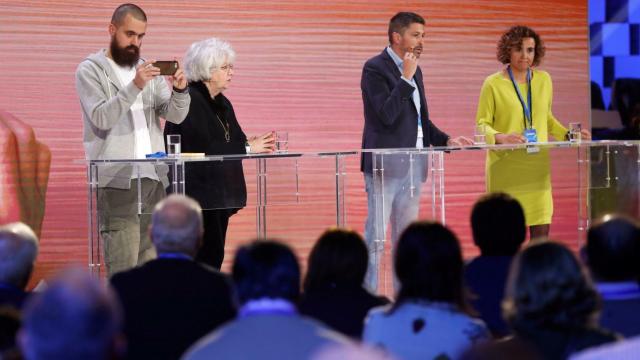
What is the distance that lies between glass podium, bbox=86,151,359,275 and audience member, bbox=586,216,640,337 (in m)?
2.68

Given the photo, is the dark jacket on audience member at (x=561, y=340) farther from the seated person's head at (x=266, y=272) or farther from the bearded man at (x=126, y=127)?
the bearded man at (x=126, y=127)

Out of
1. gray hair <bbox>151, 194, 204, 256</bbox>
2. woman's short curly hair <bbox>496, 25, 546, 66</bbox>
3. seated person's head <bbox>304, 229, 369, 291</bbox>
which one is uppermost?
woman's short curly hair <bbox>496, 25, 546, 66</bbox>

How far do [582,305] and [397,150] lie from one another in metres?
3.08

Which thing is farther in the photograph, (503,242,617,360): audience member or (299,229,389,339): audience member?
(299,229,389,339): audience member

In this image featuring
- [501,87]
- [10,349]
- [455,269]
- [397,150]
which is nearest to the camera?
[10,349]

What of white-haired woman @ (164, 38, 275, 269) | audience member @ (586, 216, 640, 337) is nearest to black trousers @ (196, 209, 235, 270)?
white-haired woman @ (164, 38, 275, 269)

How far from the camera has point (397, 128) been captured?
608cm

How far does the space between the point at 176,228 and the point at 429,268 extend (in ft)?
2.95

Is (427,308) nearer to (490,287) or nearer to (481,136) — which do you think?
(490,287)

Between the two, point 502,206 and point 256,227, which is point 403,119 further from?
point 502,206

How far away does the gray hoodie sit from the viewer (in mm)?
5461

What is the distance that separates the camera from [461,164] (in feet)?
19.4

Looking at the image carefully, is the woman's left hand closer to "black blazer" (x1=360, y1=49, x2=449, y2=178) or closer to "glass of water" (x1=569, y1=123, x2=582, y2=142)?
"black blazer" (x1=360, y1=49, x2=449, y2=178)

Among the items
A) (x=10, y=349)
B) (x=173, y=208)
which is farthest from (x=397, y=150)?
(x=10, y=349)
